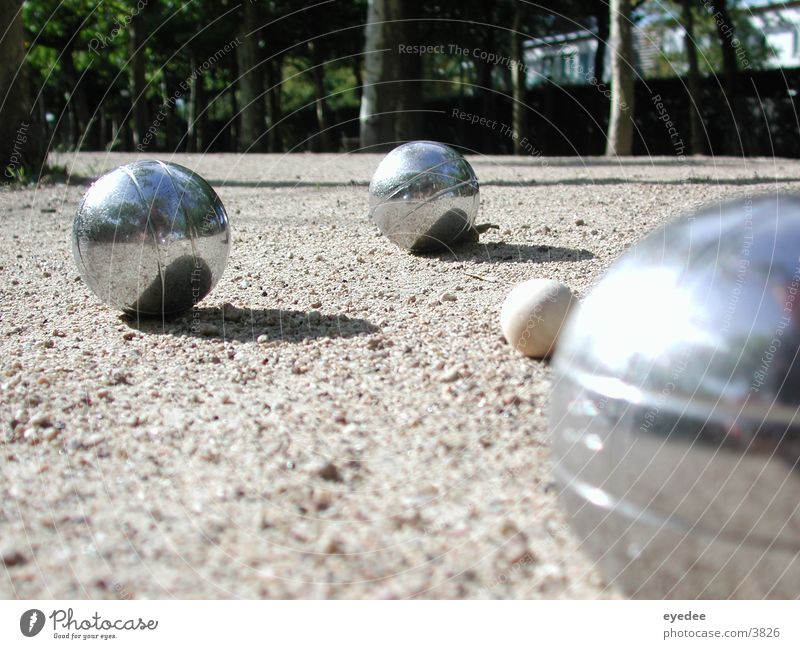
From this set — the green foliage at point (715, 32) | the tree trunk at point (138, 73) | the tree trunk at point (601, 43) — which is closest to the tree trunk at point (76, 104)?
the tree trunk at point (138, 73)

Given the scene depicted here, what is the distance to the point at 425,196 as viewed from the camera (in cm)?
939

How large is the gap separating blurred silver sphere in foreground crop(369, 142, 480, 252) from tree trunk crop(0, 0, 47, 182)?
31.3 ft

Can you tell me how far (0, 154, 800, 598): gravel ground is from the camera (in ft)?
12.6

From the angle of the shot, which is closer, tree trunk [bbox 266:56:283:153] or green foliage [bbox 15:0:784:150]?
green foliage [bbox 15:0:784:150]

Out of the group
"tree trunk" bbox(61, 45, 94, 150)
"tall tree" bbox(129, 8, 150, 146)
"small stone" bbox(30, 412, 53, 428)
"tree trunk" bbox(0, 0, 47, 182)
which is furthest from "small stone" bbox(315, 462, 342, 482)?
"tree trunk" bbox(61, 45, 94, 150)

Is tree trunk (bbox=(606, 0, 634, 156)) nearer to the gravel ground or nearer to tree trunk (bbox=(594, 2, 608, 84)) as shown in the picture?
the gravel ground

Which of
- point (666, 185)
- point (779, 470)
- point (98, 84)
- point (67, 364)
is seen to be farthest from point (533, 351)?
point (98, 84)

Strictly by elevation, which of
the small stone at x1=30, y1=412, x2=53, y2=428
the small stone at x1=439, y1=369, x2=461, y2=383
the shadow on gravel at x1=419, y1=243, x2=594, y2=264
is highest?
the shadow on gravel at x1=419, y1=243, x2=594, y2=264

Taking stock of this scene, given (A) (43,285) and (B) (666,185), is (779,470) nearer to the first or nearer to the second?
(A) (43,285)

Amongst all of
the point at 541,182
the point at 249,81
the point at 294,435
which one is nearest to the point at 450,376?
the point at 294,435

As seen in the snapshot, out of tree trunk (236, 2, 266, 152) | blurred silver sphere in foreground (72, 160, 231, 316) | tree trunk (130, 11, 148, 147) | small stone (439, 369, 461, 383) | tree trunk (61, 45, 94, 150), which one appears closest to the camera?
small stone (439, 369, 461, 383)

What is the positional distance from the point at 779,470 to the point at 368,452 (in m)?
2.34

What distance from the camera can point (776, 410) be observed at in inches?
123

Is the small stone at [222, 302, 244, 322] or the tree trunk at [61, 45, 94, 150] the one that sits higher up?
the tree trunk at [61, 45, 94, 150]
